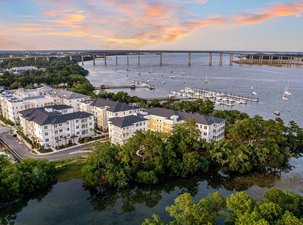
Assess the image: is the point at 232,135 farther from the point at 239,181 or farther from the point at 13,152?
the point at 13,152

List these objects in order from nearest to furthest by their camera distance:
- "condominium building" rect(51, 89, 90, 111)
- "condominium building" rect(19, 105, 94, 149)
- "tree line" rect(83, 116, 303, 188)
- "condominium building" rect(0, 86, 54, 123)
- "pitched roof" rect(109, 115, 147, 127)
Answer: "tree line" rect(83, 116, 303, 188)
"pitched roof" rect(109, 115, 147, 127)
"condominium building" rect(19, 105, 94, 149)
"condominium building" rect(0, 86, 54, 123)
"condominium building" rect(51, 89, 90, 111)

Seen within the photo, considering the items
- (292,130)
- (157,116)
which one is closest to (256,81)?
(292,130)

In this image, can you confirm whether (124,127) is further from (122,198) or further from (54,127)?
(122,198)

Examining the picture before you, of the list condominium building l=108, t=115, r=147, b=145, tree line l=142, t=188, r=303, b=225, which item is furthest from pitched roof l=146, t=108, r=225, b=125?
tree line l=142, t=188, r=303, b=225

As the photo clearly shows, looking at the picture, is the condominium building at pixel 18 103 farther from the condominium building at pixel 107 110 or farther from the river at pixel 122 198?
the river at pixel 122 198

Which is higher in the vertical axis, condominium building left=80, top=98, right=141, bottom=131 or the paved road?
condominium building left=80, top=98, right=141, bottom=131

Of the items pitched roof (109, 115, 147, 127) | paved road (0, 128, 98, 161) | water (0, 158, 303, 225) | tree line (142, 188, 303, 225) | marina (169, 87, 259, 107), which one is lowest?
water (0, 158, 303, 225)

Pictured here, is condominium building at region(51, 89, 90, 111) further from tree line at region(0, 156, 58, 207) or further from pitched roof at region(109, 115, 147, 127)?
tree line at region(0, 156, 58, 207)
